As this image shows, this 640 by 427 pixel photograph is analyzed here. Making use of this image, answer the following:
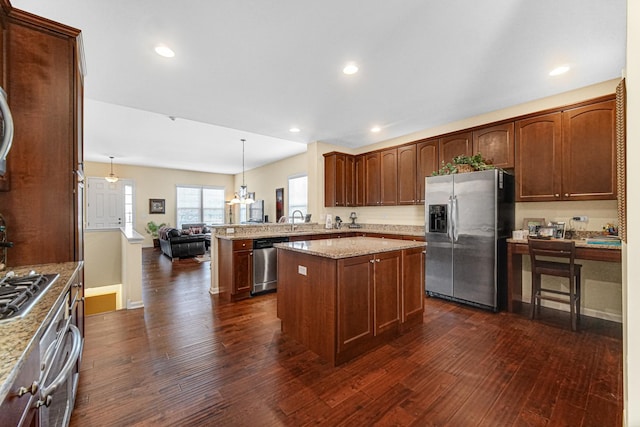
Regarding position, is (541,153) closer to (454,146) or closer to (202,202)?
(454,146)

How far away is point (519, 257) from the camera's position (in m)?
3.48

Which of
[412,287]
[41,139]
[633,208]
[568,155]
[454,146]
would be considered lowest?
[412,287]

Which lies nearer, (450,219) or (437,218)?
(450,219)

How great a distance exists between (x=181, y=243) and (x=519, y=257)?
704cm

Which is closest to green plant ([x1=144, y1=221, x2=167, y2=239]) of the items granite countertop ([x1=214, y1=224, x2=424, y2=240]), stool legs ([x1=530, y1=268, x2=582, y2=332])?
granite countertop ([x1=214, y1=224, x2=424, y2=240])

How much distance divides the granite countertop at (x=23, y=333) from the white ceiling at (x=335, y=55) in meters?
1.93

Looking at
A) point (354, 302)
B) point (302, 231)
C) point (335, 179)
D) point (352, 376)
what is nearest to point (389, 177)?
point (335, 179)

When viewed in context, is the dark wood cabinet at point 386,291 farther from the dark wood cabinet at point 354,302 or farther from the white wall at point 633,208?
the white wall at point 633,208

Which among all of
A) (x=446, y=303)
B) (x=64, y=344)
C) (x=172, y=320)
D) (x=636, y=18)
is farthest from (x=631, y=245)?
(x=172, y=320)

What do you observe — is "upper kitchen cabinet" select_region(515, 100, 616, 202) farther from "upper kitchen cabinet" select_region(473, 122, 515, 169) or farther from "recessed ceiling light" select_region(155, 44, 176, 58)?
"recessed ceiling light" select_region(155, 44, 176, 58)

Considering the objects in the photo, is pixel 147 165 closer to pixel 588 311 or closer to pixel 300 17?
pixel 300 17

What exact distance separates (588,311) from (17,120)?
543 cm

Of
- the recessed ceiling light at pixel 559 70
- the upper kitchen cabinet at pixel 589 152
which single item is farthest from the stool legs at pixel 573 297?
the recessed ceiling light at pixel 559 70

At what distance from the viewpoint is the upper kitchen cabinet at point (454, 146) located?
3881mm
